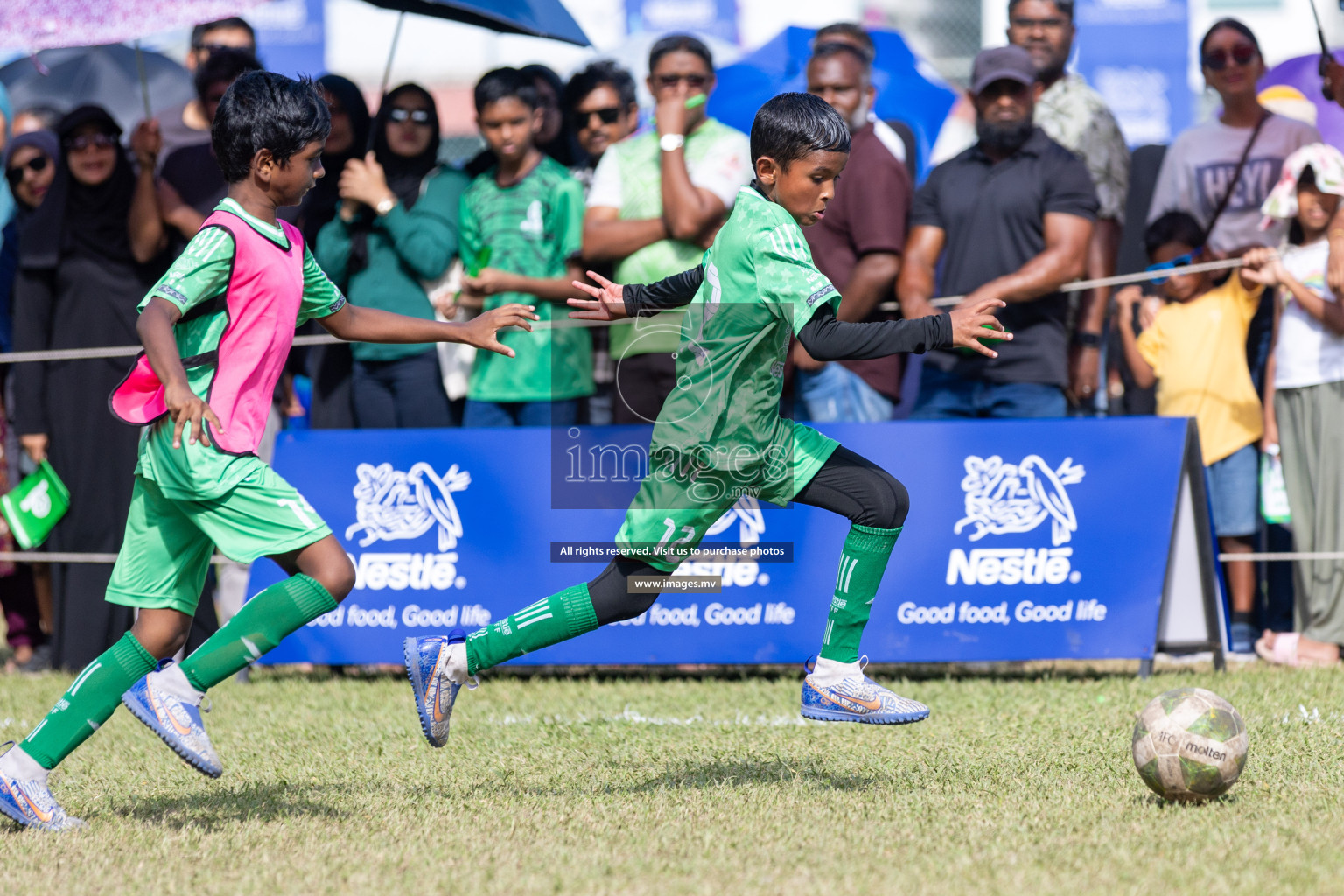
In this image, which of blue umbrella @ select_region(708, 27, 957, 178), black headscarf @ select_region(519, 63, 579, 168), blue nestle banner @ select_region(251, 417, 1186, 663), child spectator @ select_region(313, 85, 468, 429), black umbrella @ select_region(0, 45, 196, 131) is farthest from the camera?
black umbrella @ select_region(0, 45, 196, 131)

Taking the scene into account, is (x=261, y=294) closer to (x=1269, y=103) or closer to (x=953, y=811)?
(x=953, y=811)

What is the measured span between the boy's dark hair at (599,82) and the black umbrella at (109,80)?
6132mm

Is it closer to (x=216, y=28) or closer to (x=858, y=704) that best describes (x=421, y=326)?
(x=858, y=704)

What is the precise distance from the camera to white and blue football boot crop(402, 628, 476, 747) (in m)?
4.55

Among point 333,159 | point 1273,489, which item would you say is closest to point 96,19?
point 333,159

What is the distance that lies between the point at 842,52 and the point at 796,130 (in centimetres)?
338

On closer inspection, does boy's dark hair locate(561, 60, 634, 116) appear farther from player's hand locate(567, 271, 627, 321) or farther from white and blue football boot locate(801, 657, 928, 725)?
white and blue football boot locate(801, 657, 928, 725)

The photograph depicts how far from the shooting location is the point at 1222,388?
7.62 metres

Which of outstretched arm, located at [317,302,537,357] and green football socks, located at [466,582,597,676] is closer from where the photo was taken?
green football socks, located at [466,582,597,676]

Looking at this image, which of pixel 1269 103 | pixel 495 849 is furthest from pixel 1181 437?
pixel 495 849

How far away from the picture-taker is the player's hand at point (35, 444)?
7.86 m

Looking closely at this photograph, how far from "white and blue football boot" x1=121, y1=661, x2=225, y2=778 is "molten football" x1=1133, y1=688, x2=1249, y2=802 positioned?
2.71 metres

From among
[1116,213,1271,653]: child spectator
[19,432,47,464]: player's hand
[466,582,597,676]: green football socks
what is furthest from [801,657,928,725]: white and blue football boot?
[19,432,47,464]: player's hand

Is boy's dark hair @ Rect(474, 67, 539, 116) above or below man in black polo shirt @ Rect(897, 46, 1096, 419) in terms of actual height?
above
